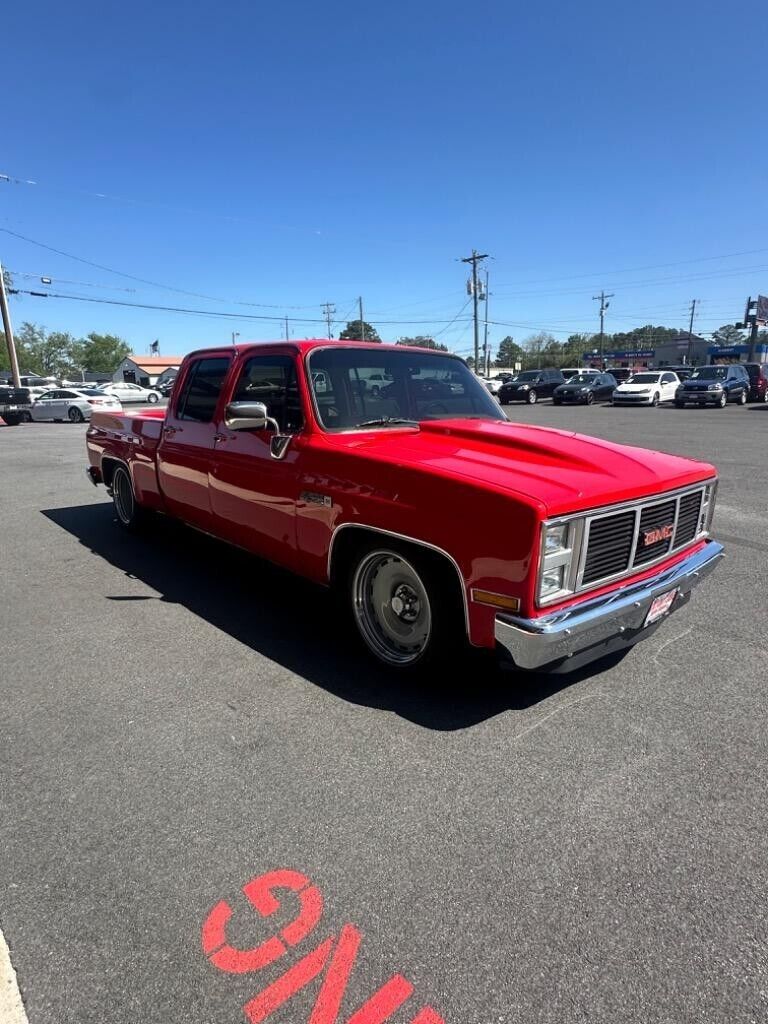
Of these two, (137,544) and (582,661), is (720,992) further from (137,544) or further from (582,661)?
(137,544)

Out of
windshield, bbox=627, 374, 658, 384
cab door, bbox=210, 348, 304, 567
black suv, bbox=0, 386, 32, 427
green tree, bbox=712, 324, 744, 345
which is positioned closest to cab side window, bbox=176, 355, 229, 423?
cab door, bbox=210, 348, 304, 567

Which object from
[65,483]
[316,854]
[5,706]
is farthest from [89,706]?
[65,483]

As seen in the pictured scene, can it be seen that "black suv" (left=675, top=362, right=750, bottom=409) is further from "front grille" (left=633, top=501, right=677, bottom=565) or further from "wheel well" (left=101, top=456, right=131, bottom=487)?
"front grille" (left=633, top=501, right=677, bottom=565)

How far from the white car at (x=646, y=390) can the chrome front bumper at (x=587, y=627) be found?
2826 centimetres

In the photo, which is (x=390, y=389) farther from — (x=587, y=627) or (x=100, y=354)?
(x=100, y=354)

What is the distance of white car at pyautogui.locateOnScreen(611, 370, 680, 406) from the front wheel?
28.7 m

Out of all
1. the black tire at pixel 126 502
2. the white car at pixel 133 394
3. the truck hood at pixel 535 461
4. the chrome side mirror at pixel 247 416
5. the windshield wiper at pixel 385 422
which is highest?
the chrome side mirror at pixel 247 416

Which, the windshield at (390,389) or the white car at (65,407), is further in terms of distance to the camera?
the white car at (65,407)

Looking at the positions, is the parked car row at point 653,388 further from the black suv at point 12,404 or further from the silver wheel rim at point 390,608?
the silver wheel rim at point 390,608

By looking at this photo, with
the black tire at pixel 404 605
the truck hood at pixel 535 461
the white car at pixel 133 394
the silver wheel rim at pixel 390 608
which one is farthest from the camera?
the white car at pixel 133 394

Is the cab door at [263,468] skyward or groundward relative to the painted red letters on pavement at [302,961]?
skyward

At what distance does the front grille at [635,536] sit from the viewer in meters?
2.82

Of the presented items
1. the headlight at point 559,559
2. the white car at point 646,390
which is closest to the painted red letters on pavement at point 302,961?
the headlight at point 559,559

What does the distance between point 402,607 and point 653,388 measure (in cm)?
2924
